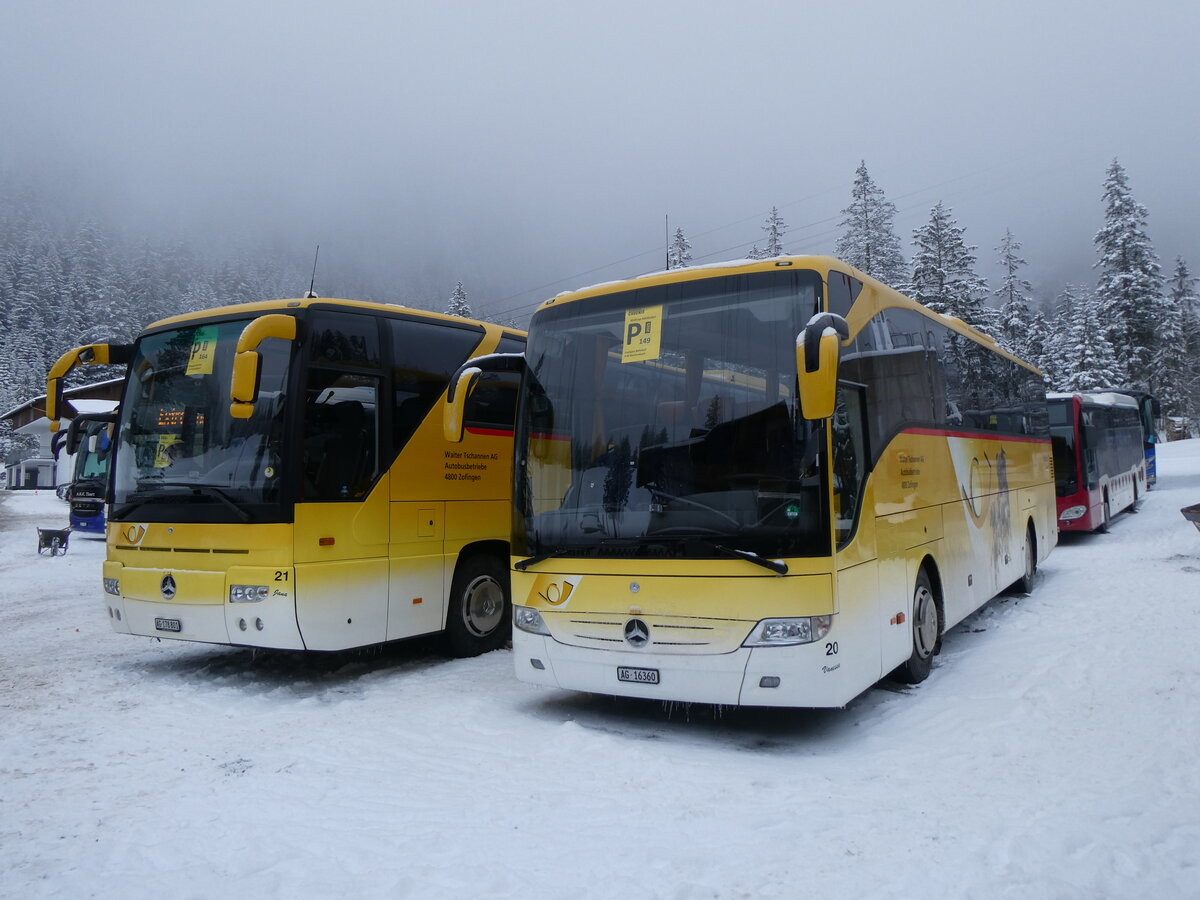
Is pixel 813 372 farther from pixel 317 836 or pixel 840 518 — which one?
pixel 317 836

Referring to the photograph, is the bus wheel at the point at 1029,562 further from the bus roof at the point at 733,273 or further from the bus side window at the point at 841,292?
the bus side window at the point at 841,292

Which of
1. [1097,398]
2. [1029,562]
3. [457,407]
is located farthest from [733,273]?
[1097,398]

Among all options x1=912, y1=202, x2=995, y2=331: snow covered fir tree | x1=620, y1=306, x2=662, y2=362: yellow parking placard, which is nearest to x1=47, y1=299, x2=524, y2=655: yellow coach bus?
x1=620, y1=306, x2=662, y2=362: yellow parking placard

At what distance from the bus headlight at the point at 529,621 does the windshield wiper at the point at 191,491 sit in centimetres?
258

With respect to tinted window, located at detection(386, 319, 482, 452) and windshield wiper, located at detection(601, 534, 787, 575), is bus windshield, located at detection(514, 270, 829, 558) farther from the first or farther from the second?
tinted window, located at detection(386, 319, 482, 452)

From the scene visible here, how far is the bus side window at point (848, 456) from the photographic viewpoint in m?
6.11

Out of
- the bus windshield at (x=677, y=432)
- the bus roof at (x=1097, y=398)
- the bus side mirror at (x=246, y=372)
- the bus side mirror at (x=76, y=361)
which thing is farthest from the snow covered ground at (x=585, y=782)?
the bus roof at (x=1097, y=398)

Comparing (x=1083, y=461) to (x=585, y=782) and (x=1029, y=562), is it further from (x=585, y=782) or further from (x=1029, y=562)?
(x=585, y=782)

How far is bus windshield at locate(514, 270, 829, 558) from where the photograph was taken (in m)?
6.00

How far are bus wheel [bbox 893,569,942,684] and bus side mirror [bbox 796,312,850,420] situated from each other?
290cm

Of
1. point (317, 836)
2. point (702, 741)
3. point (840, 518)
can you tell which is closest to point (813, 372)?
point (840, 518)

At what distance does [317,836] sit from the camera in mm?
4637

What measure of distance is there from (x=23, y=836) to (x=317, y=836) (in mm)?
1583

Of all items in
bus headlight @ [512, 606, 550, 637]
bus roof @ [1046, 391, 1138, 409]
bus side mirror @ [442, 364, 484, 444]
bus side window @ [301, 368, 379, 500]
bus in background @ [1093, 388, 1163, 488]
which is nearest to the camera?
bus headlight @ [512, 606, 550, 637]
